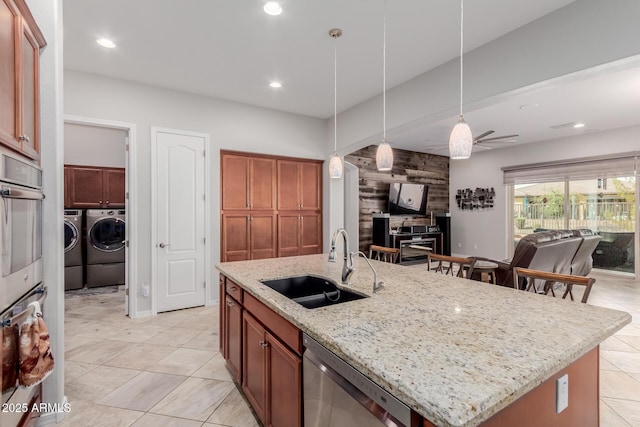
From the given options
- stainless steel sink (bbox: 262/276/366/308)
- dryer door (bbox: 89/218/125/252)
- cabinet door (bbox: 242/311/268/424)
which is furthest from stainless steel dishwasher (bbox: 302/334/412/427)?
dryer door (bbox: 89/218/125/252)

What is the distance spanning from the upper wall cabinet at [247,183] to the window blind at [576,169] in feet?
18.7

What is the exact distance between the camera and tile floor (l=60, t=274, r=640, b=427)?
76.0 inches

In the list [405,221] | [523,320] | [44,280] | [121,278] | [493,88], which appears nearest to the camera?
[523,320]

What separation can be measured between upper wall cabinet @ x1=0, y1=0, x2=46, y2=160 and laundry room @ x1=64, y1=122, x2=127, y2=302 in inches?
140

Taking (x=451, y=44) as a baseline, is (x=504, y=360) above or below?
below

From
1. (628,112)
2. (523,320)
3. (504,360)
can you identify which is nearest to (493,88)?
(523,320)

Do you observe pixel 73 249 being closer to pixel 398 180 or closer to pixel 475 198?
pixel 398 180

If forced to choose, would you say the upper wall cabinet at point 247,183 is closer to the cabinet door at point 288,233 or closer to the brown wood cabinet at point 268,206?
the brown wood cabinet at point 268,206

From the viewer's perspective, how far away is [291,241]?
4.73 m

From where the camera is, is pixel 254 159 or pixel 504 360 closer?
pixel 504 360

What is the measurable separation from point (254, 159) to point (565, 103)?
14.7 feet

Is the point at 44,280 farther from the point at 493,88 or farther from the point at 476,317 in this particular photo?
the point at 493,88

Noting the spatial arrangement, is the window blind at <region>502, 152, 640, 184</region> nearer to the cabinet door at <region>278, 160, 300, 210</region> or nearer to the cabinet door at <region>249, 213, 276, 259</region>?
the cabinet door at <region>278, 160, 300, 210</region>

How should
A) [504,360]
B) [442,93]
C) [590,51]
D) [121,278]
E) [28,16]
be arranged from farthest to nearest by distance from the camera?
1. [121,278]
2. [442,93]
3. [590,51]
4. [28,16]
5. [504,360]
